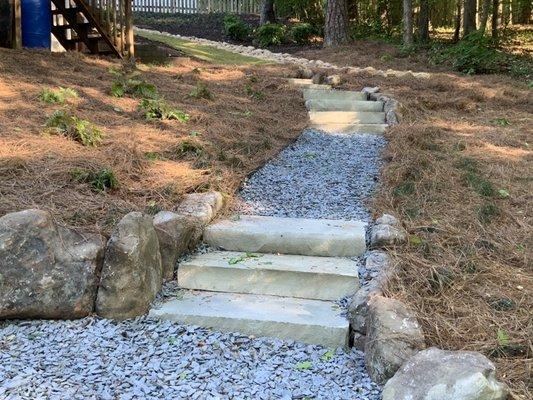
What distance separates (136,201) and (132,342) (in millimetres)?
1165

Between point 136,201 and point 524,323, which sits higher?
point 136,201

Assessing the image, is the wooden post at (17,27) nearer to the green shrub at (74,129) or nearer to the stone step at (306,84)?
the green shrub at (74,129)

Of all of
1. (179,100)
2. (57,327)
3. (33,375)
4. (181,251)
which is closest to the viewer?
(33,375)

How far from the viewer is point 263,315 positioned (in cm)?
290

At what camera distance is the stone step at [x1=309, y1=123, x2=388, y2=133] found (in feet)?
21.9

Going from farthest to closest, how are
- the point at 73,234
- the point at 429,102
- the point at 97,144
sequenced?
the point at 429,102 < the point at 97,144 < the point at 73,234

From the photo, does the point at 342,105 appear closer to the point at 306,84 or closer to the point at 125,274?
the point at 306,84

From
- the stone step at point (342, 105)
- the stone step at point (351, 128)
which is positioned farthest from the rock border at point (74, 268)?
the stone step at point (342, 105)

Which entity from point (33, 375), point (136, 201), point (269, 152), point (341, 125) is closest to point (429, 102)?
point (341, 125)

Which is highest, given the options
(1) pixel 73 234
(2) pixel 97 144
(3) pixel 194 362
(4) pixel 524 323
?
(2) pixel 97 144

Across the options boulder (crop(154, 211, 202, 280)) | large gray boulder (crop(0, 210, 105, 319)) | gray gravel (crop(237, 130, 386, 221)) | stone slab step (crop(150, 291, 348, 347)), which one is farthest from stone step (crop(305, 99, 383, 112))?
large gray boulder (crop(0, 210, 105, 319))

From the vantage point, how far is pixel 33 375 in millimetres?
2455

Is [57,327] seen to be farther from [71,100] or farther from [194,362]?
[71,100]

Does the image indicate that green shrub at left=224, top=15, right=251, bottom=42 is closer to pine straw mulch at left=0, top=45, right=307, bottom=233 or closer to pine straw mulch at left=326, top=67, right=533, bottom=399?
pine straw mulch at left=0, top=45, right=307, bottom=233
